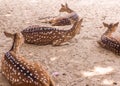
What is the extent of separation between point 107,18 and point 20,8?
8.02 ft

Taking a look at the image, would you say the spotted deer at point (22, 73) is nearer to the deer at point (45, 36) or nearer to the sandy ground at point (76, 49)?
the sandy ground at point (76, 49)

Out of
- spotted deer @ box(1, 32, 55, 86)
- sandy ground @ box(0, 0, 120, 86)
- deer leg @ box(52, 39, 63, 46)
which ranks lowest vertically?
sandy ground @ box(0, 0, 120, 86)

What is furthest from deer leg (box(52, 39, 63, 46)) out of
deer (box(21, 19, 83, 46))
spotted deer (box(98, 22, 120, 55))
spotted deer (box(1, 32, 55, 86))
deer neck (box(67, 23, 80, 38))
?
spotted deer (box(1, 32, 55, 86))

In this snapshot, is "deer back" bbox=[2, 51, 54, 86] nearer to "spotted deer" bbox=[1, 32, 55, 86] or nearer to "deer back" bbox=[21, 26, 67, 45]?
"spotted deer" bbox=[1, 32, 55, 86]


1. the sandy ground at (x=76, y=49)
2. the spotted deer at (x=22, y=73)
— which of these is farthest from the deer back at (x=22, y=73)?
the sandy ground at (x=76, y=49)

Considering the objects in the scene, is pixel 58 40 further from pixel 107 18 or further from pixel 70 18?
pixel 107 18

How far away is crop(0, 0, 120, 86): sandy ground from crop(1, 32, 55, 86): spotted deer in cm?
26

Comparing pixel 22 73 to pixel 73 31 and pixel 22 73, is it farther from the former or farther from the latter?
pixel 73 31

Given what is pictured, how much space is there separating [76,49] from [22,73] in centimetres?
196

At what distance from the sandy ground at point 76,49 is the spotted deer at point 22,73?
0.26m

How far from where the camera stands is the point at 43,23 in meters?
7.75

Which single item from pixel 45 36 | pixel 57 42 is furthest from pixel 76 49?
pixel 45 36

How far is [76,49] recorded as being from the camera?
19.9 feet

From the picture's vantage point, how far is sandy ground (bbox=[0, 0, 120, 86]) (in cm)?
497
